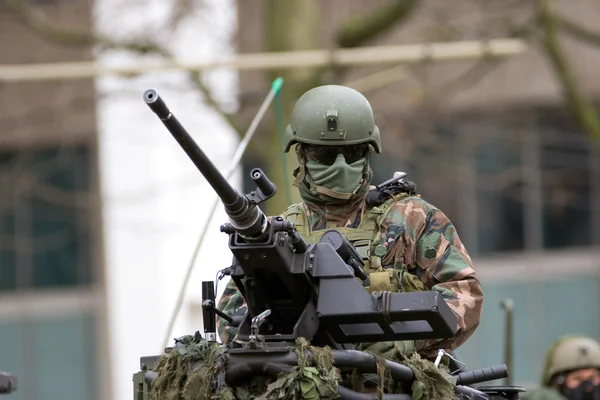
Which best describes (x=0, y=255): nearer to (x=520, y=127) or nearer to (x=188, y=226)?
(x=188, y=226)

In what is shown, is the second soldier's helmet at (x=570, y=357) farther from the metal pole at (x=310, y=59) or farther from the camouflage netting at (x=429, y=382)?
the camouflage netting at (x=429, y=382)

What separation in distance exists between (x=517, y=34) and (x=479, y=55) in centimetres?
123

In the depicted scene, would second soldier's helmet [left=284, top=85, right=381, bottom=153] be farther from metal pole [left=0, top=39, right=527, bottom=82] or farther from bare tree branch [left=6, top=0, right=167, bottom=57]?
bare tree branch [left=6, top=0, right=167, bottom=57]

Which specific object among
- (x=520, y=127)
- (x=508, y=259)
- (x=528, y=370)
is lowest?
(x=528, y=370)

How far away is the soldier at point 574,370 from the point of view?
11758mm

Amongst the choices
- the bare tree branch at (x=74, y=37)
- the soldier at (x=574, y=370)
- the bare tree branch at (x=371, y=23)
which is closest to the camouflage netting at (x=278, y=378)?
the soldier at (x=574, y=370)

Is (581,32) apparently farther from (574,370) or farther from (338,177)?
(338,177)

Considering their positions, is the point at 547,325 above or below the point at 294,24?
below

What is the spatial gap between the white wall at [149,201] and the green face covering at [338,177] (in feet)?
33.9

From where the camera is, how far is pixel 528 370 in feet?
70.3

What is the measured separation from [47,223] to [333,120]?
43.7ft

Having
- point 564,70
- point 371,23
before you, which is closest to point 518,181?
point 564,70

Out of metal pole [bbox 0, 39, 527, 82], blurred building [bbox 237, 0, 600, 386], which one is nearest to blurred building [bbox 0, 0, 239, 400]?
blurred building [bbox 237, 0, 600, 386]

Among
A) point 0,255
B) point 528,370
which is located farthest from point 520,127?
point 0,255
